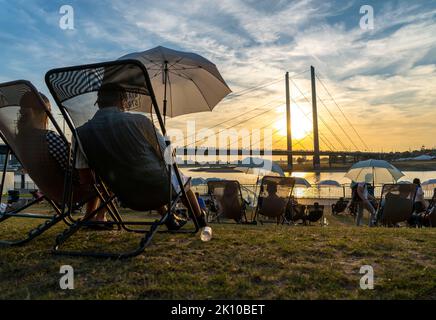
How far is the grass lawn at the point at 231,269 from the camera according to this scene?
1688mm

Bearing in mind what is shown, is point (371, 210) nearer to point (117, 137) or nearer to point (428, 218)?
point (428, 218)

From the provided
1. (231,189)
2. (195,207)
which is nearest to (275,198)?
(231,189)

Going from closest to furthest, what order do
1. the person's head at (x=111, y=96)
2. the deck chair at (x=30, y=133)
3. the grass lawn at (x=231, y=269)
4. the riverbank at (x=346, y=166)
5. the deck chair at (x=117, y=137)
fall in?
the grass lawn at (x=231, y=269)
the deck chair at (x=117, y=137)
the person's head at (x=111, y=96)
the deck chair at (x=30, y=133)
the riverbank at (x=346, y=166)

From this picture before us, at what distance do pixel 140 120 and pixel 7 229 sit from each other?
6.13 feet

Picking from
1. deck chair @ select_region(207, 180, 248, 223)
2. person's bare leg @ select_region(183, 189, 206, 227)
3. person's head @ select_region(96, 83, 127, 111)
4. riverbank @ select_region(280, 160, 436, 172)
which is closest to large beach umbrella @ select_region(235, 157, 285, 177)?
deck chair @ select_region(207, 180, 248, 223)

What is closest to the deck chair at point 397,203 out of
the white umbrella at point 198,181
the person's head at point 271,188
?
the person's head at point 271,188

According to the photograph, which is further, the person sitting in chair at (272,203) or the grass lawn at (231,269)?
the person sitting in chair at (272,203)

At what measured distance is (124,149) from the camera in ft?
7.72

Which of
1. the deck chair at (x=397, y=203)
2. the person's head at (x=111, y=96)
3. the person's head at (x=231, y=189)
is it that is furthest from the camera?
the person's head at (x=231, y=189)

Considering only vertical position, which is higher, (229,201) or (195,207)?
(195,207)

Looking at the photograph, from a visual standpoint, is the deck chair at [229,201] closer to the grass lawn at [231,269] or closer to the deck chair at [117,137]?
the grass lawn at [231,269]

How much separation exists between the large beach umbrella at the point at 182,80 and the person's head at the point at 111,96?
2.75 m

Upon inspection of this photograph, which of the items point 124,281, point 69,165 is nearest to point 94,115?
point 69,165

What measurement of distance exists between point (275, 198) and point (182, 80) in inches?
92.4
